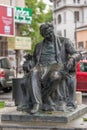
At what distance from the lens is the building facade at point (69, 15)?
95750 mm

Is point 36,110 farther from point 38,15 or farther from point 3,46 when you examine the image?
point 38,15

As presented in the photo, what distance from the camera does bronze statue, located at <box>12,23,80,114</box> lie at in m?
9.71

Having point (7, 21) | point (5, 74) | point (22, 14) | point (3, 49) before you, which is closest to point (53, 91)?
point (5, 74)

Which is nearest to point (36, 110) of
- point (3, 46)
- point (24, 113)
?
point (24, 113)

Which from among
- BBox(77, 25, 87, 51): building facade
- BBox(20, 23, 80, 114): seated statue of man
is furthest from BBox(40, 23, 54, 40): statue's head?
BBox(77, 25, 87, 51): building facade

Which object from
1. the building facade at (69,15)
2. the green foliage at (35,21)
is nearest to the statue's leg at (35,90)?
the green foliage at (35,21)

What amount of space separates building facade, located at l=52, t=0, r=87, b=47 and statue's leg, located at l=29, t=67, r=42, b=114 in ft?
280

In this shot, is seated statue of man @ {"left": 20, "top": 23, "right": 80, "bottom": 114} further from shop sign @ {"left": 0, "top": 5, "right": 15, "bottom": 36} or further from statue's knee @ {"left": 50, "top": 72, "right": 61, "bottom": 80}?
shop sign @ {"left": 0, "top": 5, "right": 15, "bottom": 36}

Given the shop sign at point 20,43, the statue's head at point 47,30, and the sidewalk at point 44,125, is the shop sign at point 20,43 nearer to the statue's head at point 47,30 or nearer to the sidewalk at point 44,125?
the statue's head at point 47,30

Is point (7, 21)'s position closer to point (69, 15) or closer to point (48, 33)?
point (48, 33)

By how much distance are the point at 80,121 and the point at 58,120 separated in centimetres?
47

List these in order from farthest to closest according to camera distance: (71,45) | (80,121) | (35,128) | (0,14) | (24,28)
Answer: (24,28), (0,14), (71,45), (80,121), (35,128)

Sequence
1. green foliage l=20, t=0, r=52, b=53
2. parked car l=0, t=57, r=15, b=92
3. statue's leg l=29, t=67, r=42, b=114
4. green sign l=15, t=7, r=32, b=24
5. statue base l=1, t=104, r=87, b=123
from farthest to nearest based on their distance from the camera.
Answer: green foliage l=20, t=0, r=52, b=53 < green sign l=15, t=7, r=32, b=24 < parked car l=0, t=57, r=15, b=92 < statue's leg l=29, t=67, r=42, b=114 < statue base l=1, t=104, r=87, b=123

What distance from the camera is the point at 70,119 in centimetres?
947
